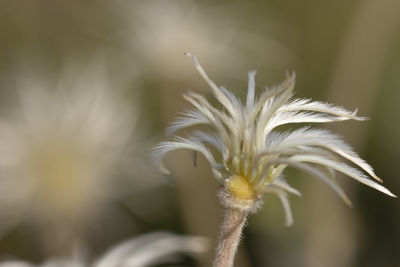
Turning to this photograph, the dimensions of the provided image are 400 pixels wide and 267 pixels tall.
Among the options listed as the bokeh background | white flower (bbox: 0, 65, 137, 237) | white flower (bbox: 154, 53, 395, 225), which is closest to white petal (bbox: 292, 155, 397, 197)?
white flower (bbox: 154, 53, 395, 225)

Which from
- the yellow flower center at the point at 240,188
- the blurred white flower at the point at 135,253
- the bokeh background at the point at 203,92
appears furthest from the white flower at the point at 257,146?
the bokeh background at the point at 203,92

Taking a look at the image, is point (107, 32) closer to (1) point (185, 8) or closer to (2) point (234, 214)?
(1) point (185, 8)

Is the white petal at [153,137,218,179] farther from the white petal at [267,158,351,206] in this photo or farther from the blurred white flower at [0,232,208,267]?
the blurred white flower at [0,232,208,267]

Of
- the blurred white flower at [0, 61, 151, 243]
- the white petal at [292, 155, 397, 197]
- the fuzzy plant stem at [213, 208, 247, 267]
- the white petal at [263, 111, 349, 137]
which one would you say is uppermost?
the white petal at [263, 111, 349, 137]

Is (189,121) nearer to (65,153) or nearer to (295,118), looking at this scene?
(295,118)

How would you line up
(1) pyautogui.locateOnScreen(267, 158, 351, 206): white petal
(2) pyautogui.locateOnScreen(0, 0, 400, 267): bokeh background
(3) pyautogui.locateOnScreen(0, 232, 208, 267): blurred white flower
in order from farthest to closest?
(2) pyautogui.locateOnScreen(0, 0, 400, 267): bokeh background → (3) pyautogui.locateOnScreen(0, 232, 208, 267): blurred white flower → (1) pyautogui.locateOnScreen(267, 158, 351, 206): white petal

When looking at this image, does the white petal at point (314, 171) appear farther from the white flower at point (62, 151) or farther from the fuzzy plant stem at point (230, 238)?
the white flower at point (62, 151)

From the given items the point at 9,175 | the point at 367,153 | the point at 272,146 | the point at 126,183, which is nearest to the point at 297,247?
the point at 126,183

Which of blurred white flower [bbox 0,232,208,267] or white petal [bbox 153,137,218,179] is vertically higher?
white petal [bbox 153,137,218,179]
